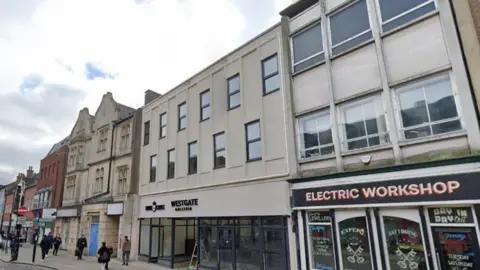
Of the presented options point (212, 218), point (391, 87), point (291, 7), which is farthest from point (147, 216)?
point (391, 87)

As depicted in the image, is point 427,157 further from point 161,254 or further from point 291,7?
point 161,254

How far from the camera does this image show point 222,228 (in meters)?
14.4

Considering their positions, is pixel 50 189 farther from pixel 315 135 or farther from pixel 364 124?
pixel 364 124

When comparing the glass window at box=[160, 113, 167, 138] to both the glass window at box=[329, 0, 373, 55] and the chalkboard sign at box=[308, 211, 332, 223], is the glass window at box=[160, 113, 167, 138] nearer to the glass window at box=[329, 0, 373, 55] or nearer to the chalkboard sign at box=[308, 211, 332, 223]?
the chalkboard sign at box=[308, 211, 332, 223]

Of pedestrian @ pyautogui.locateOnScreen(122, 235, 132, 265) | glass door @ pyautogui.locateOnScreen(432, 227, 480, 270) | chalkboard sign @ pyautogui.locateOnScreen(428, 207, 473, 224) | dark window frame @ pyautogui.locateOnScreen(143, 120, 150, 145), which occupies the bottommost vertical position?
pedestrian @ pyautogui.locateOnScreen(122, 235, 132, 265)

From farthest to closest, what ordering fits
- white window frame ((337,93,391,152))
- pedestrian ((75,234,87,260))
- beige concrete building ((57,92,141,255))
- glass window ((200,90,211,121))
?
beige concrete building ((57,92,141,255)) < pedestrian ((75,234,87,260)) < glass window ((200,90,211,121)) < white window frame ((337,93,391,152))

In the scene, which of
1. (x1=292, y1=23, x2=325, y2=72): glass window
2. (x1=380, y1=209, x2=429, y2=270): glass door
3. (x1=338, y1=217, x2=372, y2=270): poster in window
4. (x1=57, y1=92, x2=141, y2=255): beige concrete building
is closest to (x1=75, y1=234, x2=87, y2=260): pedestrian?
(x1=57, y1=92, x2=141, y2=255): beige concrete building

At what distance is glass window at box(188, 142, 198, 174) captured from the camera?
1683 centimetres

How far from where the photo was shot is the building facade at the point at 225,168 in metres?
12.4

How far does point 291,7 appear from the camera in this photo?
13195 mm

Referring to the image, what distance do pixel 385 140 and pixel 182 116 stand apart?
12128 mm

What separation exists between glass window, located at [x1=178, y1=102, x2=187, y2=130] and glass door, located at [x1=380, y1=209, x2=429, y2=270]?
40.0ft

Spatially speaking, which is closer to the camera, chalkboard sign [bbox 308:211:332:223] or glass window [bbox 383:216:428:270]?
glass window [bbox 383:216:428:270]

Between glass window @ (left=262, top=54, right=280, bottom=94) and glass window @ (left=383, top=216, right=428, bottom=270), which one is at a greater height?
glass window @ (left=262, top=54, right=280, bottom=94)
